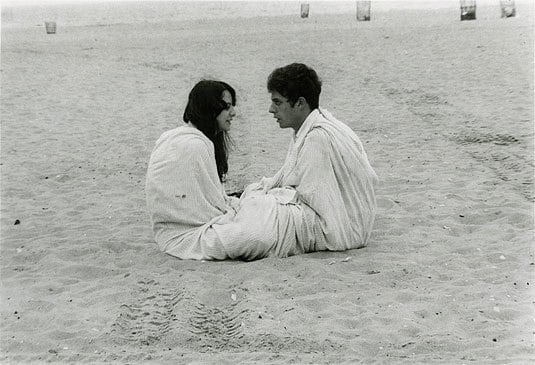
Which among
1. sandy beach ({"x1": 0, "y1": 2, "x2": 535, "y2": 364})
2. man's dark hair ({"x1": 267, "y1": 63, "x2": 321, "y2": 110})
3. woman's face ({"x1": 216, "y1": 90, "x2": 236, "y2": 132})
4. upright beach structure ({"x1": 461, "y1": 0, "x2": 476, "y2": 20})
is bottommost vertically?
sandy beach ({"x1": 0, "y1": 2, "x2": 535, "y2": 364})

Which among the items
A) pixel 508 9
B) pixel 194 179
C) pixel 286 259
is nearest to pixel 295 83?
pixel 194 179

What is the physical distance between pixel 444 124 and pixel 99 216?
5.11 m

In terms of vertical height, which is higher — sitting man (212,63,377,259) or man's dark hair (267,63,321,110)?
man's dark hair (267,63,321,110)

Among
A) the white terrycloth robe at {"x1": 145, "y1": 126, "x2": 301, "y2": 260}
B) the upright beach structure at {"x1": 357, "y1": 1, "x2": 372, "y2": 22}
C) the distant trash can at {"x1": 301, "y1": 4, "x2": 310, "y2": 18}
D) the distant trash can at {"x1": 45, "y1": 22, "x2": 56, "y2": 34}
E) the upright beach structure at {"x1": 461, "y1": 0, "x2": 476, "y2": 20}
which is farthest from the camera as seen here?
the distant trash can at {"x1": 301, "y1": 4, "x2": 310, "y2": 18}

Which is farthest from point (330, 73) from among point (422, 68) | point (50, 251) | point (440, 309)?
point (440, 309)

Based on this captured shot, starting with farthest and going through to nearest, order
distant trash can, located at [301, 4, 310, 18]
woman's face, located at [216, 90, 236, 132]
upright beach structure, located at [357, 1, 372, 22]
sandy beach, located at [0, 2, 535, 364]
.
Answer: distant trash can, located at [301, 4, 310, 18]
upright beach structure, located at [357, 1, 372, 22]
woman's face, located at [216, 90, 236, 132]
sandy beach, located at [0, 2, 535, 364]

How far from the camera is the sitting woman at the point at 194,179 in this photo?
4742mm

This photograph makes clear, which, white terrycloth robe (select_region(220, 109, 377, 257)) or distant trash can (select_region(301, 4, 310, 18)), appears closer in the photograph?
white terrycloth robe (select_region(220, 109, 377, 257))

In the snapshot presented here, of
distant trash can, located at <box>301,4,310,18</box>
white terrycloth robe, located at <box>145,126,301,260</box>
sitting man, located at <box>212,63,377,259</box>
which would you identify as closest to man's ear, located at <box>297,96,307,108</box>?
sitting man, located at <box>212,63,377,259</box>

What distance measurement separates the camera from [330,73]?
45.4ft

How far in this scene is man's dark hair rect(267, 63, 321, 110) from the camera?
4.78 meters

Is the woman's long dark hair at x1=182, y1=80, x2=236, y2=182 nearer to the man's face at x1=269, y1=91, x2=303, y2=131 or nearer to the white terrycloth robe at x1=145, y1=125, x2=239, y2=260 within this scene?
the white terrycloth robe at x1=145, y1=125, x2=239, y2=260

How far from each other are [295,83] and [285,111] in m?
0.21

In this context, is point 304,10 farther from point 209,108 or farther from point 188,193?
point 188,193
